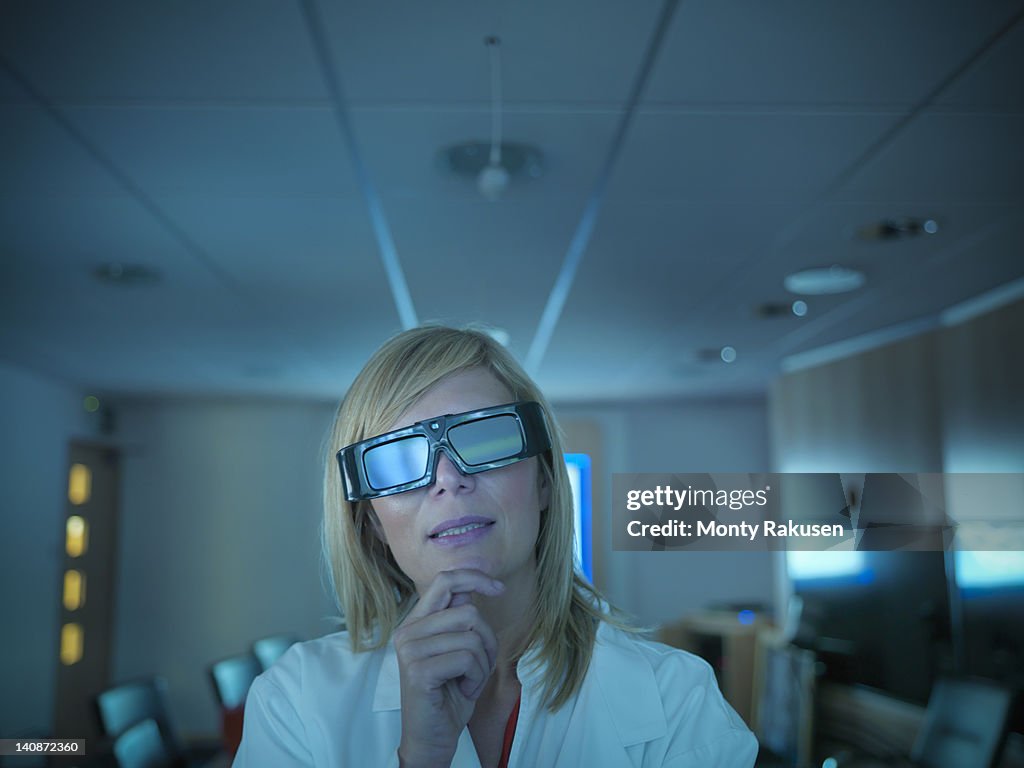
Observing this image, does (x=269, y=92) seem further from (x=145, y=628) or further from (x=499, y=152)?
(x=145, y=628)

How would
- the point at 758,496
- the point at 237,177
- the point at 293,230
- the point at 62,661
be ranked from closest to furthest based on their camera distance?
the point at 758,496 → the point at 237,177 → the point at 293,230 → the point at 62,661

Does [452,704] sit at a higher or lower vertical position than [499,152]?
lower

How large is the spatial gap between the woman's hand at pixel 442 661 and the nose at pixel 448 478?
8 centimetres

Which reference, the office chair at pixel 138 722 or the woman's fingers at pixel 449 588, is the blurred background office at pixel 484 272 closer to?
the office chair at pixel 138 722

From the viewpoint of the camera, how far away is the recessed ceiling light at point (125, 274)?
284 cm

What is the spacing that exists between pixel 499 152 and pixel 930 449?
256cm

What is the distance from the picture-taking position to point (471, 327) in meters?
0.96

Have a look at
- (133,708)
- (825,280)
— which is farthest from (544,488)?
(133,708)

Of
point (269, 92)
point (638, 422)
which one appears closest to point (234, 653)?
point (638, 422)

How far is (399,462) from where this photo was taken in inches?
30.8

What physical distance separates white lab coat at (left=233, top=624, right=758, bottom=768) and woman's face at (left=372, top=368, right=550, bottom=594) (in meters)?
0.17

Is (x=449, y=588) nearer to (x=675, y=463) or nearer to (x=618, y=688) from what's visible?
(x=618, y=688)

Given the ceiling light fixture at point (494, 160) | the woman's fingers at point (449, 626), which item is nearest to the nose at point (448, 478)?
the woman's fingers at point (449, 626)

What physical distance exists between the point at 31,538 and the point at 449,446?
487cm
